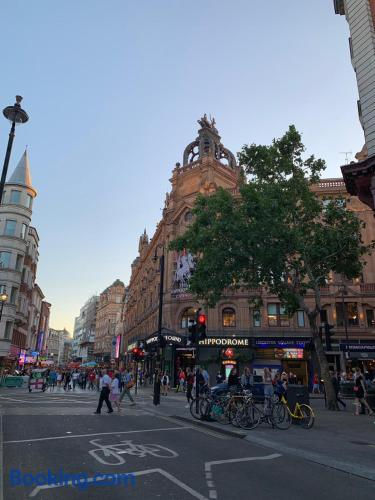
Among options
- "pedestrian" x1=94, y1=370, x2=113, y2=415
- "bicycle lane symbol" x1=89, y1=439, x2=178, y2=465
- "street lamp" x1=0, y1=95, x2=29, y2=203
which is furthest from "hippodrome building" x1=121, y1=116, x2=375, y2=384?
"bicycle lane symbol" x1=89, y1=439, x2=178, y2=465

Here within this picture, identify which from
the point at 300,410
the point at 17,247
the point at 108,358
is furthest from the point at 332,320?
the point at 108,358

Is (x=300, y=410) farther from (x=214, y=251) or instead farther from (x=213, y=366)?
(x=213, y=366)

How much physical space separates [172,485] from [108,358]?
96.3 metres

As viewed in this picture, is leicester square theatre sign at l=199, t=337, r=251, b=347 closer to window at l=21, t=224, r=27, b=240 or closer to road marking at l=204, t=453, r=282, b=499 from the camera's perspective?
road marking at l=204, t=453, r=282, b=499

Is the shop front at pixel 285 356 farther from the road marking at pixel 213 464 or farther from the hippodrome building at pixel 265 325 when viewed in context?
the road marking at pixel 213 464

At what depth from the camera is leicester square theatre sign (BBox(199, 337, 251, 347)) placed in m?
34.4

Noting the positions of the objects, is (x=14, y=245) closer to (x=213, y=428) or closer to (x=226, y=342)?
(x=226, y=342)

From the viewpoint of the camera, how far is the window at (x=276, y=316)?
3512cm

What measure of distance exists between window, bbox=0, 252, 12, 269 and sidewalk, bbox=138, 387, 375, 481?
36.2 meters

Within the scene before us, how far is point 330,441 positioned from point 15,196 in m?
45.1

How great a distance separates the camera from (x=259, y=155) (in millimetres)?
20594

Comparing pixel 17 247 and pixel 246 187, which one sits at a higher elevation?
pixel 17 247

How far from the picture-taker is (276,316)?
116ft

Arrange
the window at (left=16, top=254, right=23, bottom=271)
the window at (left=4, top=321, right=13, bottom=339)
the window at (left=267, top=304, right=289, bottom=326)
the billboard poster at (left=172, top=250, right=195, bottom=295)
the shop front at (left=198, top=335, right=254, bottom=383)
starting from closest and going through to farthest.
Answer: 1. the shop front at (left=198, top=335, right=254, bottom=383)
2. the window at (left=267, top=304, right=289, bottom=326)
3. the billboard poster at (left=172, top=250, right=195, bottom=295)
4. the window at (left=4, top=321, right=13, bottom=339)
5. the window at (left=16, top=254, right=23, bottom=271)
